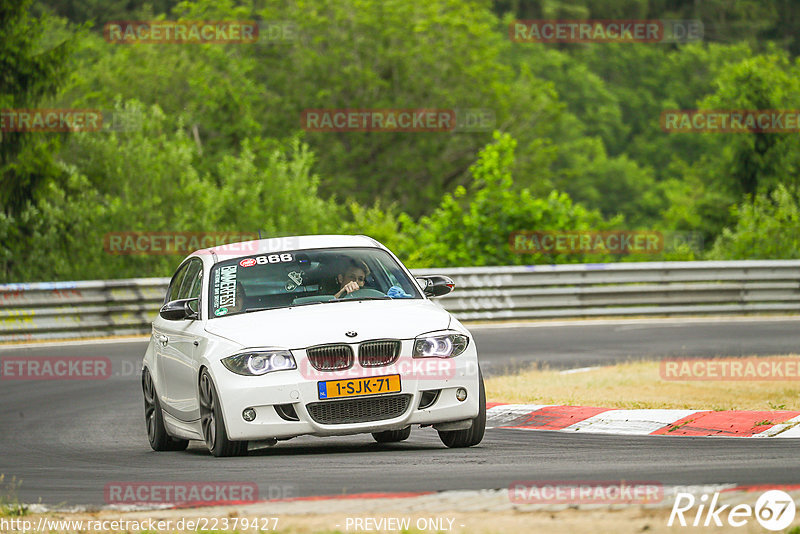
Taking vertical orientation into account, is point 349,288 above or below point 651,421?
above

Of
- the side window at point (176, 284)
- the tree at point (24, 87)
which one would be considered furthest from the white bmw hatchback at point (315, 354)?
the tree at point (24, 87)

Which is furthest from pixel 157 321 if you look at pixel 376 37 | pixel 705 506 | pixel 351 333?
pixel 376 37

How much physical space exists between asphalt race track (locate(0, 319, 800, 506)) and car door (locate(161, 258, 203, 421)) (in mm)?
366

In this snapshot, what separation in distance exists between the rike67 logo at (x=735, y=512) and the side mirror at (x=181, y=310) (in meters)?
4.82

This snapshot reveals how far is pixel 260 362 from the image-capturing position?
28.3 ft

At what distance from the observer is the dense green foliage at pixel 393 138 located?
99.3 ft

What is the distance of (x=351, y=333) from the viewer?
858 cm

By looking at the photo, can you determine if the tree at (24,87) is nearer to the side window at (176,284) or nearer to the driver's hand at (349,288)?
the side window at (176,284)

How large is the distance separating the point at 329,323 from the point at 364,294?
92cm

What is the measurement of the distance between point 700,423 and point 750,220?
75.5ft

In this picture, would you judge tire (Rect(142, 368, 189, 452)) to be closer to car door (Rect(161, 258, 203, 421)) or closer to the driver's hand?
car door (Rect(161, 258, 203, 421))

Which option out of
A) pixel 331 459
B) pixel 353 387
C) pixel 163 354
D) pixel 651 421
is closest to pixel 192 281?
pixel 163 354

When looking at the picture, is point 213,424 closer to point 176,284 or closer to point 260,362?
point 260,362

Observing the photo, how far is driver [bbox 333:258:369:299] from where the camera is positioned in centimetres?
967
